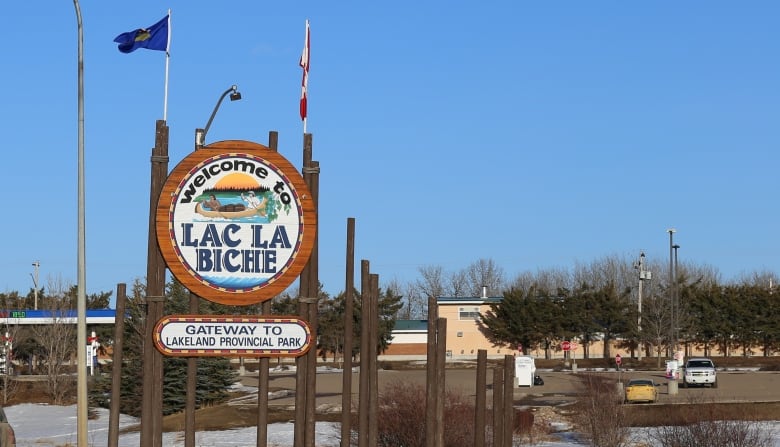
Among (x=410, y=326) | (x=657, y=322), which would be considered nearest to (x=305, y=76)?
(x=657, y=322)

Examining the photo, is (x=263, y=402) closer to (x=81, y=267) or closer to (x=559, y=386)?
(x=81, y=267)

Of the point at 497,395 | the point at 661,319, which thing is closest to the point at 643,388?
the point at 497,395

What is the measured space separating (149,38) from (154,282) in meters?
3.78

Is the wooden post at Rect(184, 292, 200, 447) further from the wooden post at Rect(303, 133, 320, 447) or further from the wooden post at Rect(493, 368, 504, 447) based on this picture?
the wooden post at Rect(493, 368, 504, 447)

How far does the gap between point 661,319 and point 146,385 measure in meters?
82.4

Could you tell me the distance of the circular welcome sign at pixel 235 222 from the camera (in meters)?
16.1

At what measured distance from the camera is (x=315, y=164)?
1680cm

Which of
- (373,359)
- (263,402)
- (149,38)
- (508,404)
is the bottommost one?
(508,404)

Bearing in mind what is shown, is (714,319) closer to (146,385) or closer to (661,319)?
(661,319)

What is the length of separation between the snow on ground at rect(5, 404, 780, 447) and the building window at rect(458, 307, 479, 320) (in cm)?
Result: 5716

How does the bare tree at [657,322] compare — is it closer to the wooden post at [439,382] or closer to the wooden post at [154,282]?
the wooden post at [439,382]

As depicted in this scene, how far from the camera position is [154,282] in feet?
53.0

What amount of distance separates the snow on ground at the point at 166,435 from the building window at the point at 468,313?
5716cm

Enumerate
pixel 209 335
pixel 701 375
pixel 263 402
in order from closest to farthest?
pixel 209 335, pixel 263 402, pixel 701 375
